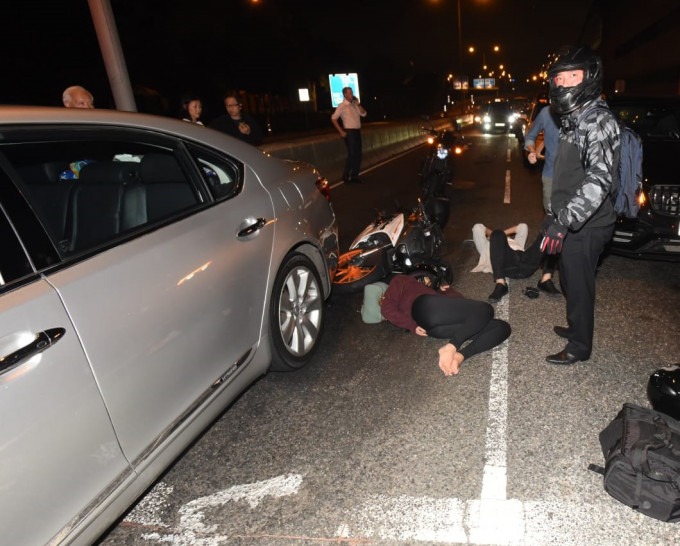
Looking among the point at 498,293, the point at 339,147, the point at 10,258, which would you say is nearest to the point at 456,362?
the point at 498,293

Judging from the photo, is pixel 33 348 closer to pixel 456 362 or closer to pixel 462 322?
pixel 456 362

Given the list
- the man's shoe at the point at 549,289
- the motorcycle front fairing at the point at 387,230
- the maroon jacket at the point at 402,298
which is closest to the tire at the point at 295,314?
the maroon jacket at the point at 402,298

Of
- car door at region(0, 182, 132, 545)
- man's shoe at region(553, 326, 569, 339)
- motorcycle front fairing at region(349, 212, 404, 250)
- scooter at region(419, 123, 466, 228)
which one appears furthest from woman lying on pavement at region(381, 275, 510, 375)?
scooter at region(419, 123, 466, 228)

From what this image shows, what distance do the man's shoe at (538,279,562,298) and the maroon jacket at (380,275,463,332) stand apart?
124 cm

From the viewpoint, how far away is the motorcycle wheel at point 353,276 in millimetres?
4676

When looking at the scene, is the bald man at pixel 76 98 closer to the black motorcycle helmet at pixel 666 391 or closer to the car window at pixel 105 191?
the car window at pixel 105 191

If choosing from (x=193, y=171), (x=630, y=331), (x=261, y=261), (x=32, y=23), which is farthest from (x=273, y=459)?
(x=32, y=23)

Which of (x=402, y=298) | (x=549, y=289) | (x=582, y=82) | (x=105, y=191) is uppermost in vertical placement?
(x=582, y=82)

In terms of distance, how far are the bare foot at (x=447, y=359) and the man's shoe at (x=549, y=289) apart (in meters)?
1.72

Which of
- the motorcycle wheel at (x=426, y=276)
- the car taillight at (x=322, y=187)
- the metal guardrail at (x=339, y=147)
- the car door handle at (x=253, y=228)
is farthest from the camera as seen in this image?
the metal guardrail at (x=339, y=147)

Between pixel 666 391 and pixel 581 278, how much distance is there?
0.85 meters

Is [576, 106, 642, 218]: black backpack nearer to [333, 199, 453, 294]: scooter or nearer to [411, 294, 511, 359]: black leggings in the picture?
[411, 294, 511, 359]: black leggings

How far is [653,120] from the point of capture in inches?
255

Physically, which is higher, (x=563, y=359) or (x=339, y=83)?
(x=339, y=83)
